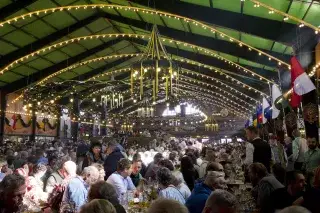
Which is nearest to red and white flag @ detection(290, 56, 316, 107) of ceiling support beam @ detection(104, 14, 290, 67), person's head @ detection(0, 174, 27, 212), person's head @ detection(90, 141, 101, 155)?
person's head @ detection(90, 141, 101, 155)

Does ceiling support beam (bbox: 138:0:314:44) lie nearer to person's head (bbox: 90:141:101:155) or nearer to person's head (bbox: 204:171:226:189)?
person's head (bbox: 90:141:101:155)

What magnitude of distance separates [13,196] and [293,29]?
879 cm

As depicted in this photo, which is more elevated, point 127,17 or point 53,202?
point 127,17

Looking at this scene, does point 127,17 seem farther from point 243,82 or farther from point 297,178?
point 297,178

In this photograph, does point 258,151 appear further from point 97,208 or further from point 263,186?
point 97,208

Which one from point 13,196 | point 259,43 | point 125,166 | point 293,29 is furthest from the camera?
point 259,43

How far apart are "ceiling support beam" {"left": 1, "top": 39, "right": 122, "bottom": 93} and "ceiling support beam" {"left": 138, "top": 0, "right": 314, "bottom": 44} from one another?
924 centimetres

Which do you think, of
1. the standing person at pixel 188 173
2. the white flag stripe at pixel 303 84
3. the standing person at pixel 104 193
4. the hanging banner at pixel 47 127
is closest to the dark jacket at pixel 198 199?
the standing person at pixel 104 193

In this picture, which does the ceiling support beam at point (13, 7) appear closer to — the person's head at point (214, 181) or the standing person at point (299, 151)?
the standing person at point (299, 151)

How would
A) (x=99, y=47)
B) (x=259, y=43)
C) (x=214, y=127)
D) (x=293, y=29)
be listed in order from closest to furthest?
1. (x=293, y=29)
2. (x=259, y=43)
3. (x=99, y=47)
4. (x=214, y=127)

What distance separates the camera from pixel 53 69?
2048 cm

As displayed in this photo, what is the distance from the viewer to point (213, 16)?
1050 centimetres

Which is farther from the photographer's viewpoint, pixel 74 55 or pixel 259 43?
pixel 74 55

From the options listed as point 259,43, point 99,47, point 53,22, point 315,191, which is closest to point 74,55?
point 99,47
